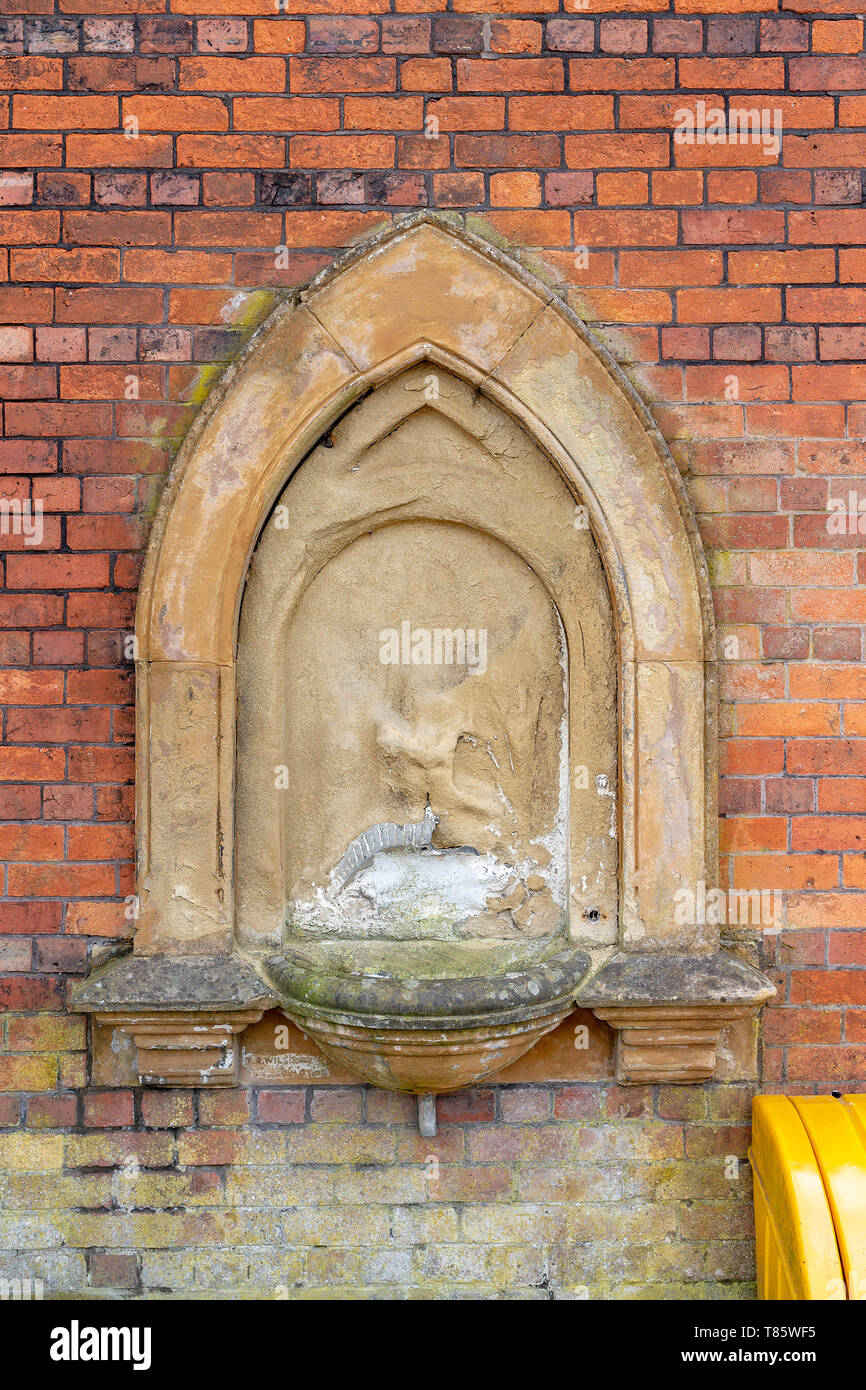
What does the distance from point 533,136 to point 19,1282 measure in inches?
126

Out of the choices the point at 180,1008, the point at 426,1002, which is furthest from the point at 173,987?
the point at 426,1002

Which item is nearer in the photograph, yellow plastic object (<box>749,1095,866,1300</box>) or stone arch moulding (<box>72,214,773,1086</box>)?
yellow plastic object (<box>749,1095,866,1300</box>)

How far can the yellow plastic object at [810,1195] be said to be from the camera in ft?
6.30

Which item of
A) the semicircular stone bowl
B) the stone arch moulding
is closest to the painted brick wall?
the stone arch moulding

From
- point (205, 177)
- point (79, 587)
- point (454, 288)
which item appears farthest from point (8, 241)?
point (454, 288)

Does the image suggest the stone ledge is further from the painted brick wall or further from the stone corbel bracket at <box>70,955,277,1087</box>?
the painted brick wall

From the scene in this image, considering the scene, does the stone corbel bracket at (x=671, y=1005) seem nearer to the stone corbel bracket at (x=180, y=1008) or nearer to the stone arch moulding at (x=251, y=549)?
the stone arch moulding at (x=251, y=549)

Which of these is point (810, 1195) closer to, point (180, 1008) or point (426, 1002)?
point (426, 1002)

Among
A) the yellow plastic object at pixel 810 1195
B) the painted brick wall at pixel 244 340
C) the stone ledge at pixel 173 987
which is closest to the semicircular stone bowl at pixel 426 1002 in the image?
the stone ledge at pixel 173 987

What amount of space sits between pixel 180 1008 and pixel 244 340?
5.54 feet

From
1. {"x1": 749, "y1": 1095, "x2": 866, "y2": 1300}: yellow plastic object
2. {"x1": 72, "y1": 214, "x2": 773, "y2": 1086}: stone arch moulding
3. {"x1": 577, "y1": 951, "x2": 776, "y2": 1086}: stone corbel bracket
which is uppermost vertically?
{"x1": 72, "y1": 214, "x2": 773, "y2": 1086}: stone arch moulding

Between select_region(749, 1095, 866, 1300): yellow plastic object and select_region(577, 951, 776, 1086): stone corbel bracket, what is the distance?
218 mm

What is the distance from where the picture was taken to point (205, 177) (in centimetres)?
226

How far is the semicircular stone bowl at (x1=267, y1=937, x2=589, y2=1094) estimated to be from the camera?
209cm
